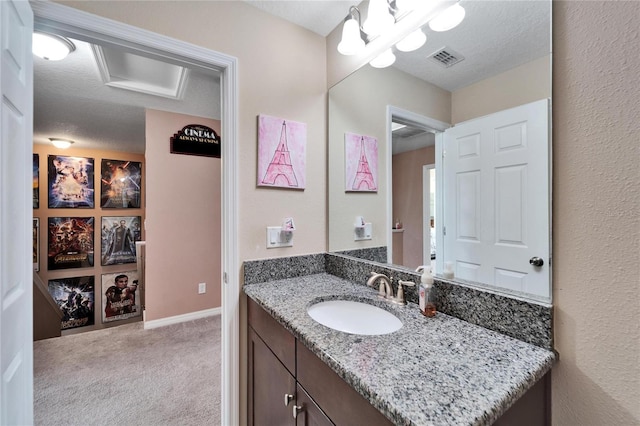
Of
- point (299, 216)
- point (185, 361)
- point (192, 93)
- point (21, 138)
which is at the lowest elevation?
point (185, 361)

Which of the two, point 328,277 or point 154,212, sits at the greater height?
point 154,212

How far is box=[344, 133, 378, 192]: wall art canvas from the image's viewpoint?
1563 mm

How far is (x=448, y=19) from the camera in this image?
1.09m

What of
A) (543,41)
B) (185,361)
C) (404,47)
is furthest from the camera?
(185,361)

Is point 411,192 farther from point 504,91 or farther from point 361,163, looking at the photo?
point 504,91

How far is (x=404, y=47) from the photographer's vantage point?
50.2 inches

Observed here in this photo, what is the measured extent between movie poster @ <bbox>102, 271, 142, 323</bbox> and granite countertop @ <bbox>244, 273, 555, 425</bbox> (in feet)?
16.6

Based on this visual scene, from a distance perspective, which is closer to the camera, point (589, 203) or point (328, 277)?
point (589, 203)

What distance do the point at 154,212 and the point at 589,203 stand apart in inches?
137

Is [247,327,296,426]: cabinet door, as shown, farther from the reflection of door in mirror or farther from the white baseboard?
the white baseboard

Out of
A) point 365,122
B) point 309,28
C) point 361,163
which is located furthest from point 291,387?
point 309,28

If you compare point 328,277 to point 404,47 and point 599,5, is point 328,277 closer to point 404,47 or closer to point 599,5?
point 404,47

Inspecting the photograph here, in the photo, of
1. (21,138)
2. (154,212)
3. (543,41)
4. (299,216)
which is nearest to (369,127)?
(299,216)

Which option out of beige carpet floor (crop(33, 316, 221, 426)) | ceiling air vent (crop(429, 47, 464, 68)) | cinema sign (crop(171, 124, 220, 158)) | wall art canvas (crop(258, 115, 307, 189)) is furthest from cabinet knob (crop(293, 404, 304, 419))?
cinema sign (crop(171, 124, 220, 158))
